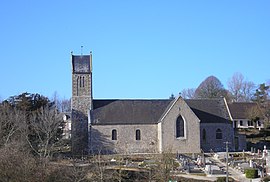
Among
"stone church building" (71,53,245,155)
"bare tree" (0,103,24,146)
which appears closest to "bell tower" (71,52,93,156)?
"stone church building" (71,53,245,155)

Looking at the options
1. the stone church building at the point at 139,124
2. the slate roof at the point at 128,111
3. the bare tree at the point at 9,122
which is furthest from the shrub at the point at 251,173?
the bare tree at the point at 9,122

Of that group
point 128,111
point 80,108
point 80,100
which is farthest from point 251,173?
point 80,100

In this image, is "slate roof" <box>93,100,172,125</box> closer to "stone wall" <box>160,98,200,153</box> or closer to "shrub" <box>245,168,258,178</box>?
"stone wall" <box>160,98,200,153</box>

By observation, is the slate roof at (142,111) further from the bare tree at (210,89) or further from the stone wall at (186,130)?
the bare tree at (210,89)

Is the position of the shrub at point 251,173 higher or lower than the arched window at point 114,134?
lower

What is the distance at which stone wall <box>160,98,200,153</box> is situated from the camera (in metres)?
54.4

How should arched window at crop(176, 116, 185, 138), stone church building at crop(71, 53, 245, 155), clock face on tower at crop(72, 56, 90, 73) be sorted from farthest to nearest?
clock face on tower at crop(72, 56, 90, 73) → arched window at crop(176, 116, 185, 138) → stone church building at crop(71, 53, 245, 155)

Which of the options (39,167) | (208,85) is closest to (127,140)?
(39,167)

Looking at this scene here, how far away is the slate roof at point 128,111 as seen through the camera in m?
55.8

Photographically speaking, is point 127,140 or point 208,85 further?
point 208,85

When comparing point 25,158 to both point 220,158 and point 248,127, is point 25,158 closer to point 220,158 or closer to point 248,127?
point 220,158

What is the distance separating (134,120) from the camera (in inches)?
2203

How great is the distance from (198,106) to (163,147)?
902 centimetres

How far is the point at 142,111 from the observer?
57.2 m
